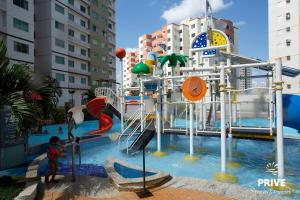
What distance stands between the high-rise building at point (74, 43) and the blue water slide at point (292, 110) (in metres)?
23.1

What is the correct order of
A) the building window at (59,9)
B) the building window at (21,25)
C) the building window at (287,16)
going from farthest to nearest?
the building window at (287,16) → the building window at (59,9) → the building window at (21,25)

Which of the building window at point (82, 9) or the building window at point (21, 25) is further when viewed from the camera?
the building window at point (82, 9)

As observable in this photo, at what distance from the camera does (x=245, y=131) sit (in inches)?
408

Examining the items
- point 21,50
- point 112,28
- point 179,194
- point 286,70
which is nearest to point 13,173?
point 179,194

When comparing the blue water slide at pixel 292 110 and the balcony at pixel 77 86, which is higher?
the balcony at pixel 77 86

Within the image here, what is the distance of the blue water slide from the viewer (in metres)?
9.22

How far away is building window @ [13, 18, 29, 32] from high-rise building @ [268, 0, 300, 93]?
38403 mm

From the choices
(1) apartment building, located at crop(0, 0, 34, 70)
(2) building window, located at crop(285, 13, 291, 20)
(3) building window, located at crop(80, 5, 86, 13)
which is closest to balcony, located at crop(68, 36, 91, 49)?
(3) building window, located at crop(80, 5, 86, 13)

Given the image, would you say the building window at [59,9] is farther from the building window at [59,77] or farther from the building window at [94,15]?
the building window at [59,77]

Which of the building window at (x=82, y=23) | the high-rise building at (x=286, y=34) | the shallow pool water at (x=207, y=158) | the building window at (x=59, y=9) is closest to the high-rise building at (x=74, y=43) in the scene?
the building window at (x=59, y=9)

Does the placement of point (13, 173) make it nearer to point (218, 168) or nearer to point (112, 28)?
point (218, 168)

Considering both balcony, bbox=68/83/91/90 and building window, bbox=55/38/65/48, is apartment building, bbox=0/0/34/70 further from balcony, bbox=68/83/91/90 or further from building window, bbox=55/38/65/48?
balcony, bbox=68/83/91/90

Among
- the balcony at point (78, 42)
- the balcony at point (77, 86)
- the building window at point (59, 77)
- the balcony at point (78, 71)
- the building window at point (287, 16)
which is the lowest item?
the balcony at point (77, 86)

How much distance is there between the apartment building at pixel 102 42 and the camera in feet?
161
